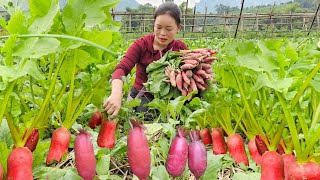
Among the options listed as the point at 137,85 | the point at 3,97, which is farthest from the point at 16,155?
A: the point at 137,85

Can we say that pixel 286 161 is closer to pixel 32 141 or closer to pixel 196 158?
pixel 196 158

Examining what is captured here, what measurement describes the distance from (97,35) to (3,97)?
0.36 m

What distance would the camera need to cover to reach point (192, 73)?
2252mm

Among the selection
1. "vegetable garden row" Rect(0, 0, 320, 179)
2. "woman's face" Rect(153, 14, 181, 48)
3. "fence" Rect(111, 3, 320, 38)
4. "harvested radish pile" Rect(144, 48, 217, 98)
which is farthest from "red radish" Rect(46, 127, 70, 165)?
"fence" Rect(111, 3, 320, 38)

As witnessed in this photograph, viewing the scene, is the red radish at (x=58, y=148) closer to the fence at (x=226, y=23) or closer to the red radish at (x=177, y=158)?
the red radish at (x=177, y=158)

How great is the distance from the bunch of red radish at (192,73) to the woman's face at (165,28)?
303 mm

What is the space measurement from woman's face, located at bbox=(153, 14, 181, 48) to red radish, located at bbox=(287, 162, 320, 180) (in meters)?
1.59

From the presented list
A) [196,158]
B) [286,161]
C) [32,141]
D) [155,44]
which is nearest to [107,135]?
[32,141]

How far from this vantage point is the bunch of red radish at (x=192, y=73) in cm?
219

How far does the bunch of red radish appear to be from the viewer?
7.19ft

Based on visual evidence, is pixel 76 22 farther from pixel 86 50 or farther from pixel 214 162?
pixel 214 162

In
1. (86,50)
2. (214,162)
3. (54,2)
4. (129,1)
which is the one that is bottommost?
(214,162)

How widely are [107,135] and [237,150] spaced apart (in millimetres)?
515

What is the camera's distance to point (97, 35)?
1.33 metres
